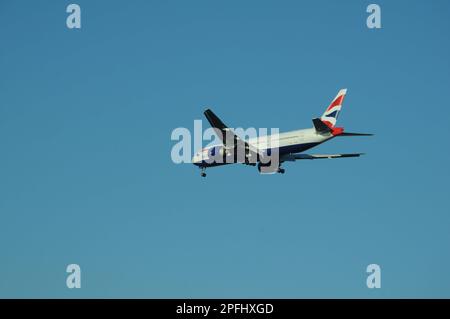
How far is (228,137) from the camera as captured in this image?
243ft

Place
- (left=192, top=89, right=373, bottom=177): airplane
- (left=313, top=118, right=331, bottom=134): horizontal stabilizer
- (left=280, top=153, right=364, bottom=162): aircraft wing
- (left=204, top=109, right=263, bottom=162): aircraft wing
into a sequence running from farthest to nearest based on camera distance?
(left=280, top=153, right=364, bottom=162): aircraft wing → (left=192, top=89, right=373, bottom=177): airplane → (left=313, top=118, right=331, bottom=134): horizontal stabilizer → (left=204, top=109, right=263, bottom=162): aircraft wing

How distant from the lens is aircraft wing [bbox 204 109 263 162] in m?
70.1

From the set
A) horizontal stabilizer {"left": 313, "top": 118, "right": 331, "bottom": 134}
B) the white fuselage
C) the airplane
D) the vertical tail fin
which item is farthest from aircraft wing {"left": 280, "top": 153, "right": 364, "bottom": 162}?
horizontal stabilizer {"left": 313, "top": 118, "right": 331, "bottom": 134}

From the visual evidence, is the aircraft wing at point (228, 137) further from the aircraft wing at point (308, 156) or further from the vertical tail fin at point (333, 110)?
the vertical tail fin at point (333, 110)

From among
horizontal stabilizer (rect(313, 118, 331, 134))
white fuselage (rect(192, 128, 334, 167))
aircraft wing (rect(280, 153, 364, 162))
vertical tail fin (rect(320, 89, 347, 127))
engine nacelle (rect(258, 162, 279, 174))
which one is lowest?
engine nacelle (rect(258, 162, 279, 174))

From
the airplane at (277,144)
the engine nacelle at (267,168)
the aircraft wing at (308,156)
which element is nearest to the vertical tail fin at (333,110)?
the airplane at (277,144)

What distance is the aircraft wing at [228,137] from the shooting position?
230 ft

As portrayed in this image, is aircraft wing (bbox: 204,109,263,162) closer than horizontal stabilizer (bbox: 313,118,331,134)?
Yes

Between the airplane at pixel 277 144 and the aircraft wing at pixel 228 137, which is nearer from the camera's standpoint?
the aircraft wing at pixel 228 137

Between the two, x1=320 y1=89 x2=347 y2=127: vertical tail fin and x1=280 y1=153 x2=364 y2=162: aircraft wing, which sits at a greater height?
x1=320 y1=89 x2=347 y2=127: vertical tail fin

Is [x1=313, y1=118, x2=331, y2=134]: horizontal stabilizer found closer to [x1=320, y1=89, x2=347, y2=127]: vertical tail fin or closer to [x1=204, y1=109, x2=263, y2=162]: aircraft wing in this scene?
[x1=320, y1=89, x2=347, y2=127]: vertical tail fin

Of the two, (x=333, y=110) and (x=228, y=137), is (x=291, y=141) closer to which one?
(x=333, y=110)
